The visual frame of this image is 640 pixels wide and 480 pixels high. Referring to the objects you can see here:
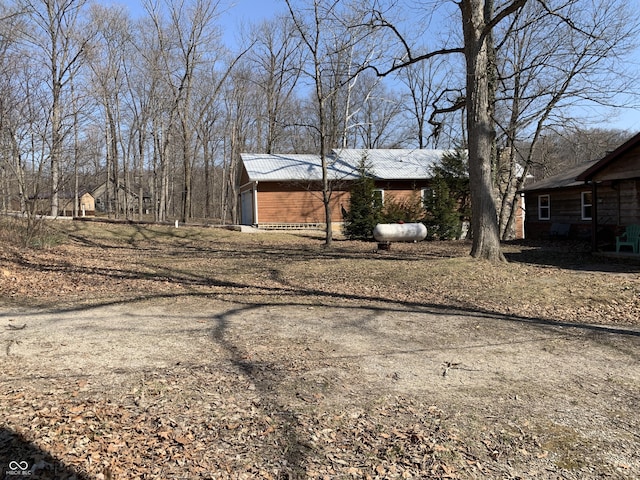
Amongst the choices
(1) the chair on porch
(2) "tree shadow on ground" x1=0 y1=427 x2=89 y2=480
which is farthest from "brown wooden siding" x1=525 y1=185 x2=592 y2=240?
(2) "tree shadow on ground" x1=0 y1=427 x2=89 y2=480

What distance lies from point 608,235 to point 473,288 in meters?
11.6

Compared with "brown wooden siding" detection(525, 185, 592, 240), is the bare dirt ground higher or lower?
lower

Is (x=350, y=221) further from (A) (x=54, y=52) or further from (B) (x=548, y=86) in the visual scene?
(A) (x=54, y=52)

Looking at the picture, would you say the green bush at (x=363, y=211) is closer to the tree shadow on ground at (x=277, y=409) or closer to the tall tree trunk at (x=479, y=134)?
the tall tree trunk at (x=479, y=134)

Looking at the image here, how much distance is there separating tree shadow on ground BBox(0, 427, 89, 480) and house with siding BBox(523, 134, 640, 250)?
15604 mm

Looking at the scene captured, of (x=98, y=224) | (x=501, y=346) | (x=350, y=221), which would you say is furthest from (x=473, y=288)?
(x=98, y=224)

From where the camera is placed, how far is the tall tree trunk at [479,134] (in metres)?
11.5

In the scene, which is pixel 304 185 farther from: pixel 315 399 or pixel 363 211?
pixel 315 399

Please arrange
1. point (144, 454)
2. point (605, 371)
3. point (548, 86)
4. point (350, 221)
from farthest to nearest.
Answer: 1. point (350, 221)
2. point (548, 86)
3. point (605, 371)
4. point (144, 454)

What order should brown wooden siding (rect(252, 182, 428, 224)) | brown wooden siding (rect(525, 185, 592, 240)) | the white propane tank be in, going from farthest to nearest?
brown wooden siding (rect(252, 182, 428, 224)), brown wooden siding (rect(525, 185, 592, 240)), the white propane tank

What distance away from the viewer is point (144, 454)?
3.06 m

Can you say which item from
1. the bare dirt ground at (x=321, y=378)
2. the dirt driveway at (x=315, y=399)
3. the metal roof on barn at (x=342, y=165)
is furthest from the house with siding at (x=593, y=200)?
the dirt driveway at (x=315, y=399)

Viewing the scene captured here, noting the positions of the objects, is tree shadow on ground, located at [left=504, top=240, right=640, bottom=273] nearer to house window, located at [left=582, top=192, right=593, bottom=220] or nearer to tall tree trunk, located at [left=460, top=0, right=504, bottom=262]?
house window, located at [left=582, top=192, right=593, bottom=220]

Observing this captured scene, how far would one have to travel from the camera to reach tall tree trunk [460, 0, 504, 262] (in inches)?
453
